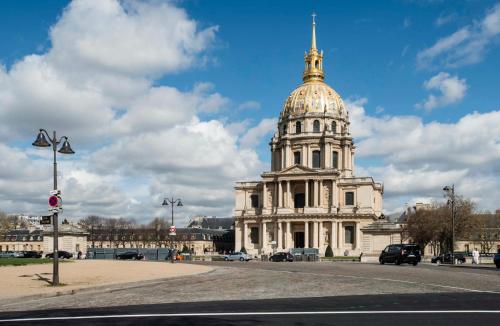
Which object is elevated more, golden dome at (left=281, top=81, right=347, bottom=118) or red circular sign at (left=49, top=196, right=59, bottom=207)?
golden dome at (left=281, top=81, right=347, bottom=118)

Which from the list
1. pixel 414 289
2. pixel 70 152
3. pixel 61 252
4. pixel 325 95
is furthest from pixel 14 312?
pixel 325 95

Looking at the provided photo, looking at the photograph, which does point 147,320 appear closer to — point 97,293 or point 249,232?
point 97,293

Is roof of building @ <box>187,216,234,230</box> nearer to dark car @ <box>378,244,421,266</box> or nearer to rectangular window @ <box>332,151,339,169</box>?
rectangular window @ <box>332,151,339,169</box>

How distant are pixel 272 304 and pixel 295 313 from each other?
2.16 m

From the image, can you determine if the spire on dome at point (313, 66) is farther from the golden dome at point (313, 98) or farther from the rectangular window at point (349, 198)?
the rectangular window at point (349, 198)

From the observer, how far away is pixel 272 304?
50.8ft

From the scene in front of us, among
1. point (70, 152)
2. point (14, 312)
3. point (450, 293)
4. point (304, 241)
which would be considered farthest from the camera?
point (304, 241)

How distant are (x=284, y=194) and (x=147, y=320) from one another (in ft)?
304

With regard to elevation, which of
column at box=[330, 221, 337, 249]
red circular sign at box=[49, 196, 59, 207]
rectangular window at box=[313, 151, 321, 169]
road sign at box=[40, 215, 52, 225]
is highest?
rectangular window at box=[313, 151, 321, 169]

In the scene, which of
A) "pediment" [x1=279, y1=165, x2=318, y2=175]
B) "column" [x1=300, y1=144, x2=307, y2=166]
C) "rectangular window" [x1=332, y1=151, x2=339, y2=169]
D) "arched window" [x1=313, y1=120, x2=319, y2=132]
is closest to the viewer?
"pediment" [x1=279, y1=165, x2=318, y2=175]

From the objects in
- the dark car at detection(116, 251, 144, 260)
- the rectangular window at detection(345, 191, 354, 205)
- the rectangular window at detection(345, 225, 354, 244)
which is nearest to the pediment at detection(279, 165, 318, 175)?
the rectangular window at detection(345, 191, 354, 205)

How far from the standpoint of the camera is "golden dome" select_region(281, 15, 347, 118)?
114 m

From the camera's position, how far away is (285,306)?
14922 millimetres

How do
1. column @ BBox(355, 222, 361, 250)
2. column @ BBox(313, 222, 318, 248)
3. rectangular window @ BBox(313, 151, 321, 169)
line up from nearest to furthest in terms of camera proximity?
1. column @ BBox(355, 222, 361, 250)
2. column @ BBox(313, 222, 318, 248)
3. rectangular window @ BBox(313, 151, 321, 169)
